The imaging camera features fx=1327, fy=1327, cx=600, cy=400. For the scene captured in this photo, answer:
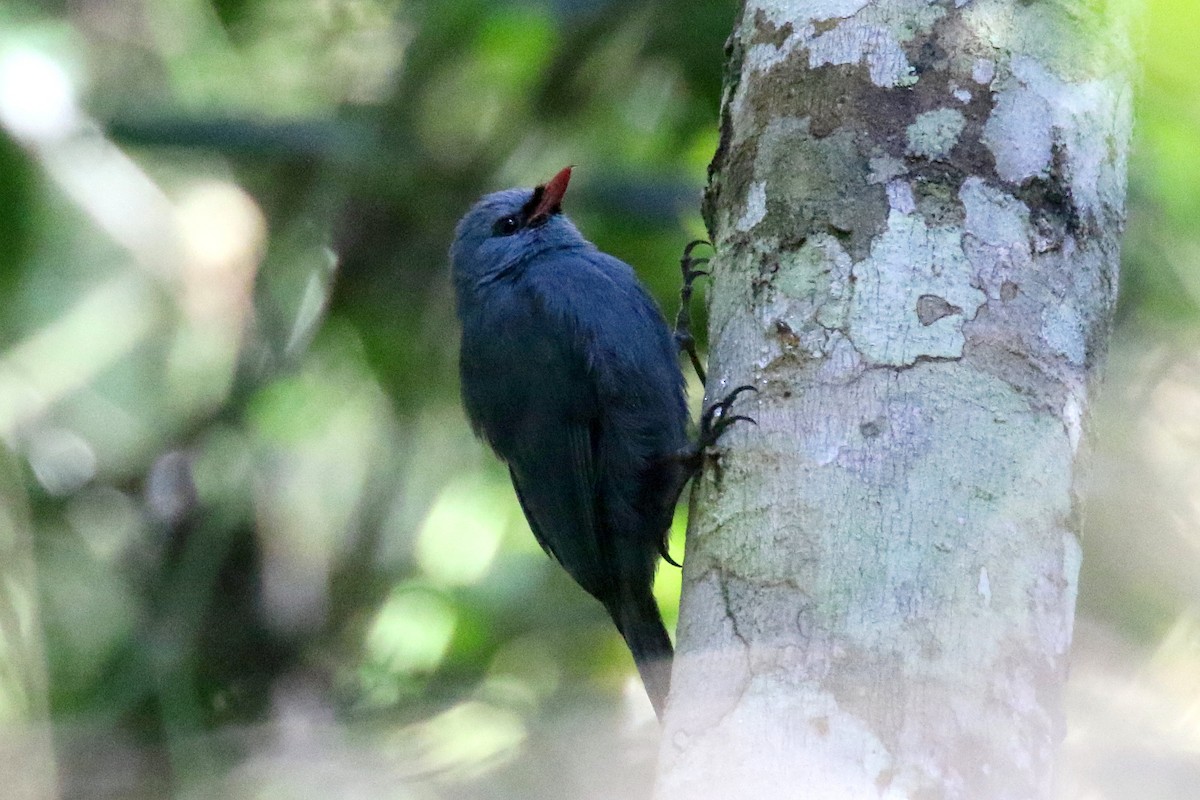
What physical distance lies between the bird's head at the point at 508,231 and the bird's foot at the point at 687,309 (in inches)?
16.8

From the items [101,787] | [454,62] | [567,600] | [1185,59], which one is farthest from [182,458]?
[1185,59]

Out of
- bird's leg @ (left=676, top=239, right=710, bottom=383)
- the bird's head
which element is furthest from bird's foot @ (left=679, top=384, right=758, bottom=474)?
the bird's head

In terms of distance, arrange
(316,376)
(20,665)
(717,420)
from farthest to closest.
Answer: (316,376)
(20,665)
(717,420)

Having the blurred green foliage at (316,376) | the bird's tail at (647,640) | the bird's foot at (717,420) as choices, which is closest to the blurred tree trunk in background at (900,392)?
the bird's foot at (717,420)

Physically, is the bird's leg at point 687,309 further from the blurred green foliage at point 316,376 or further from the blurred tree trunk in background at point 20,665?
the blurred tree trunk in background at point 20,665

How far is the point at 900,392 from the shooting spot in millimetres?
2412

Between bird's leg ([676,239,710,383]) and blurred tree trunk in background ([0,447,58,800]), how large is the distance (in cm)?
261

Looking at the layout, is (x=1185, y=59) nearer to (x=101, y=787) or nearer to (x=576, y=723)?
(x=576, y=723)

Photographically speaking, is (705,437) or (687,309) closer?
(705,437)

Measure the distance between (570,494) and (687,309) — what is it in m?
0.81

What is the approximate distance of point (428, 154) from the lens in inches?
221

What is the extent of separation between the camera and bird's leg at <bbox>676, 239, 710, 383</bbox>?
4281 mm

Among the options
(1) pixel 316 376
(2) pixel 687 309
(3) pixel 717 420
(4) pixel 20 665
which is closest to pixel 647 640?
(2) pixel 687 309

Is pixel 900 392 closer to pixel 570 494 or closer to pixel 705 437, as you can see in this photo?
pixel 705 437
